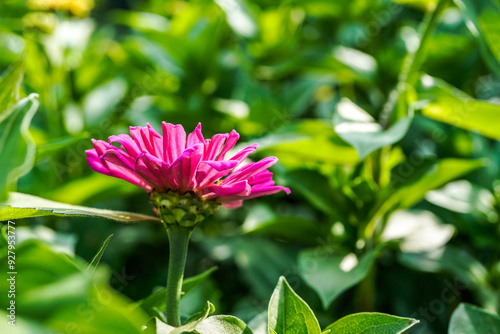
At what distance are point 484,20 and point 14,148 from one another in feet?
1.98

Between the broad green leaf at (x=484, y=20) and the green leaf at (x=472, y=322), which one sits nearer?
the green leaf at (x=472, y=322)

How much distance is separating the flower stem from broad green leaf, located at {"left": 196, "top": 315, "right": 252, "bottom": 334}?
3 cm

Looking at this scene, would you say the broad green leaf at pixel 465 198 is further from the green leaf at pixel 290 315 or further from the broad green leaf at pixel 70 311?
the broad green leaf at pixel 70 311

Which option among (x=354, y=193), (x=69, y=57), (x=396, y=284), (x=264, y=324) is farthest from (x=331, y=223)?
(x=69, y=57)

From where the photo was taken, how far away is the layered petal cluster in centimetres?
42

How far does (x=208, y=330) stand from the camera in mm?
423

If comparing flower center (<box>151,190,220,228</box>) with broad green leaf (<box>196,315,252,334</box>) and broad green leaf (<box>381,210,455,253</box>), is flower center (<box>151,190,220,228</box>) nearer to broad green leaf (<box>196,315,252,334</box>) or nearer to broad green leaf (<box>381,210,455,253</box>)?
broad green leaf (<box>196,315,252,334</box>)

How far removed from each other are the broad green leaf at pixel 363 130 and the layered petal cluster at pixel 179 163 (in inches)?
9.0

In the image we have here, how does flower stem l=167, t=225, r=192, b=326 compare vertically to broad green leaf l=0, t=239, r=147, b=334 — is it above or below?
below

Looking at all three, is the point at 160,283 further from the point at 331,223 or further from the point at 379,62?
the point at 379,62

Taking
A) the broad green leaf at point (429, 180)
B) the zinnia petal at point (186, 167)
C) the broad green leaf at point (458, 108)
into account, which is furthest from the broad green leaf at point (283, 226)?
Result: the zinnia petal at point (186, 167)

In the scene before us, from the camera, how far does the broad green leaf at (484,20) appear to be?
66cm

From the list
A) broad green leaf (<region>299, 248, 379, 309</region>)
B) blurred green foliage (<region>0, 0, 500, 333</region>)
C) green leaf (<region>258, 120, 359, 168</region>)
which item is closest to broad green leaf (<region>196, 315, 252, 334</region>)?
blurred green foliage (<region>0, 0, 500, 333</region>)

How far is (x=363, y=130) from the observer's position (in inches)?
29.2
